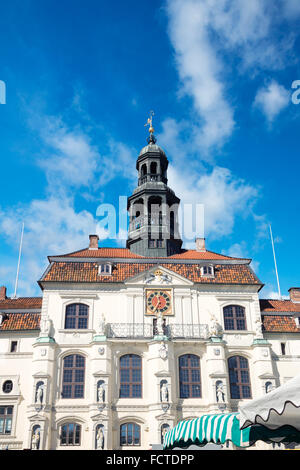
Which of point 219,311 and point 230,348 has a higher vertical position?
point 219,311

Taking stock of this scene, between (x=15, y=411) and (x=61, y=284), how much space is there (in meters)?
9.53

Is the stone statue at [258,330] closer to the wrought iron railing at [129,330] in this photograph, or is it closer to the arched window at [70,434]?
the wrought iron railing at [129,330]

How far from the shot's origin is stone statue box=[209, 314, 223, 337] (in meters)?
30.6

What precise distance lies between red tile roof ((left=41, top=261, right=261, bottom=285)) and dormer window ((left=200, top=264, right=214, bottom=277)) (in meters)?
0.30

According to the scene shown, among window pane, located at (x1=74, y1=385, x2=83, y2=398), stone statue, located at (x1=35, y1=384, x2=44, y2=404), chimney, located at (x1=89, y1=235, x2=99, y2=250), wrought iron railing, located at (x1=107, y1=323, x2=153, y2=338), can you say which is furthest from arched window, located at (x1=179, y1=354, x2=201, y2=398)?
chimney, located at (x1=89, y1=235, x2=99, y2=250)

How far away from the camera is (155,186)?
38.9 metres

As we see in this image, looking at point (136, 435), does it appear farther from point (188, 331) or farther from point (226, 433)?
point (226, 433)

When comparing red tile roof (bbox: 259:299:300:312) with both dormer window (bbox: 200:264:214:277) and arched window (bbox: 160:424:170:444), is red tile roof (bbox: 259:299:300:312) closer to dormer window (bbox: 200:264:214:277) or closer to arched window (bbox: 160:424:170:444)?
dormer window (bbox: 200:264:214:277)

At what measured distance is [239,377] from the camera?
30391 mm

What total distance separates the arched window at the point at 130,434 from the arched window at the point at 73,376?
3.69 m

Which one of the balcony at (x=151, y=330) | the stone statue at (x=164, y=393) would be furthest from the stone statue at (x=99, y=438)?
the balcony at (x=151, y=330)
